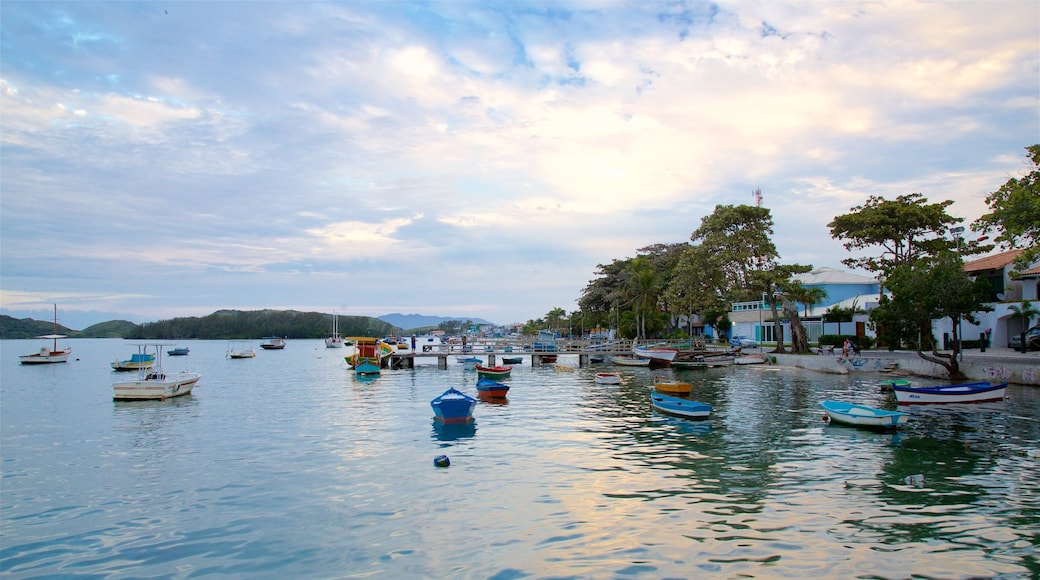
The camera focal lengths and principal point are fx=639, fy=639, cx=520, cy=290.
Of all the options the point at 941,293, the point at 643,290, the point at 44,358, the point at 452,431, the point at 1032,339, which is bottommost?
the point at 452,431

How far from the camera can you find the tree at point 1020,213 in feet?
90.0

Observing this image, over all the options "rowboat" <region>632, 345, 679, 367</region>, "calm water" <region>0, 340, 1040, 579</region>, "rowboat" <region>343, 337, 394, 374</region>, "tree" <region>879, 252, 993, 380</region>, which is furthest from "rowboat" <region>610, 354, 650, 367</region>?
"calm water" <region>0, 340, 1040, 579</region>

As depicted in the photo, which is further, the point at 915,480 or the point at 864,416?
the point at 864,416

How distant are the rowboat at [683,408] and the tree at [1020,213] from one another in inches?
600

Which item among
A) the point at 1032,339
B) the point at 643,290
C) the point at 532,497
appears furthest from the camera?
the point at 643,290

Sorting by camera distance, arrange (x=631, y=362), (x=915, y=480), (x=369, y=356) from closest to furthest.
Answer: (x=915, y=480) < (x=631, y=362) < (x=369, y=356)

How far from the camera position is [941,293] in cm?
3409

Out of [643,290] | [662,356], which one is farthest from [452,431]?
[643,290]

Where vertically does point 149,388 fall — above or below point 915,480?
above

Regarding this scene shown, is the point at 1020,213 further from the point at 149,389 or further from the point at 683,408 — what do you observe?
the point at 149,389

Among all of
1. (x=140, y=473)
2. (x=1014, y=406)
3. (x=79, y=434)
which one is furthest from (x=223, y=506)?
(x=1014, y=406)

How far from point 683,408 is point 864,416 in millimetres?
6708

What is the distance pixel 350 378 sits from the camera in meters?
59.3

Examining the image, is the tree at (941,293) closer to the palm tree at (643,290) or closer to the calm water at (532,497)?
the calm water at (532,497)
